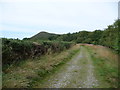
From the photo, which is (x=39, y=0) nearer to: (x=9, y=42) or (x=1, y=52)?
(x=9, y=42)

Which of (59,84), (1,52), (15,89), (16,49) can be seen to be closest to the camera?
(15,89)

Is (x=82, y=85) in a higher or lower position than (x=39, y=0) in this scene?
lower

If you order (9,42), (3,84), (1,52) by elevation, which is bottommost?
(3,84)

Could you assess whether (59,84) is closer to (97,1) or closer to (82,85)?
(82,85)

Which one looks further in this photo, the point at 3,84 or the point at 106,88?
the point at 106,88

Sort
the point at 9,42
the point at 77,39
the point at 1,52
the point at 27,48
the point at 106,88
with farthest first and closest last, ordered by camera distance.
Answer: the point at 77,39 < the point at 27,48 < the point at 9,42 < the point at 1,52 < the point at 106,88

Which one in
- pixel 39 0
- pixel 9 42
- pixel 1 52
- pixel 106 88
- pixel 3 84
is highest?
pixel 39 0

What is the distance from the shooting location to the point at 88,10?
11.0 metres

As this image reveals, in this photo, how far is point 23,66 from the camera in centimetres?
566

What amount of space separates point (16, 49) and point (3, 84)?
2885mm

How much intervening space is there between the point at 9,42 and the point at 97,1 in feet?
21.3

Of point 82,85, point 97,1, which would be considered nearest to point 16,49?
point 82,85

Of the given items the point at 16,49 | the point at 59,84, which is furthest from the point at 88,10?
the point at 59,84

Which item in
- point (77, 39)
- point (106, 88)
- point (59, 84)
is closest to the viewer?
point (106, 88)
